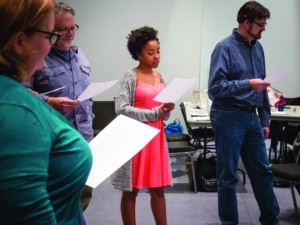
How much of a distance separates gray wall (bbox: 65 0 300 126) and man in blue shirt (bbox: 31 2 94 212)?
369 cm

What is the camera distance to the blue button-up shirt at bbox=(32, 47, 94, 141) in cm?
187

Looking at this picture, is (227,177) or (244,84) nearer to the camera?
(244,84)

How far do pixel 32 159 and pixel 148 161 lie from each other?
1.65 metres

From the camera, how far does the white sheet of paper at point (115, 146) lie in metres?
1.10

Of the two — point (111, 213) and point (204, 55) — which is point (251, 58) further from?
point (204, 55)

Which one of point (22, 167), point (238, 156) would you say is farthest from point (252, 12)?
point (22, 167)

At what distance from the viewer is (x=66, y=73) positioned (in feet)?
6.28

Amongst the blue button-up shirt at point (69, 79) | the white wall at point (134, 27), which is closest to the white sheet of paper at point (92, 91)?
the blue button-up shirt at point (69, 79)

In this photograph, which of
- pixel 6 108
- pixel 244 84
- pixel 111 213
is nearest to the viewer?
pixel 6 108

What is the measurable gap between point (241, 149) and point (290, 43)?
3797mm

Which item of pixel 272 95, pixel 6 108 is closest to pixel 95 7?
pixel 272 95

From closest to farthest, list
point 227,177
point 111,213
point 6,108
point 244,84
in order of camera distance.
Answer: point 6,108 → point 244,84 → point 227,177 → point 111,213

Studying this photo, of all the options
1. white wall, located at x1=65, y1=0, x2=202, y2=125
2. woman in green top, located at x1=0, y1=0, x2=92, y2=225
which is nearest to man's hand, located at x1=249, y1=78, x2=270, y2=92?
woman in green top, located at x1=0, y1=0, x2=92, y2=225

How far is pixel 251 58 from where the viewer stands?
8.04 ft
